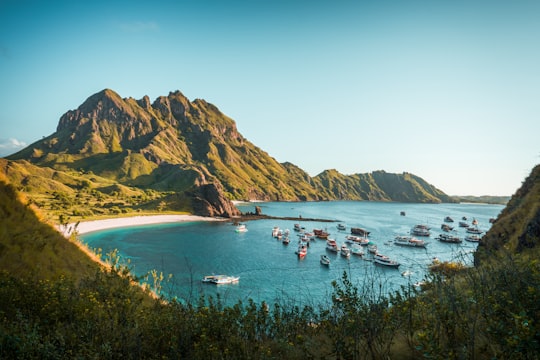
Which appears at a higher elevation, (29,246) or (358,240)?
(29,246)

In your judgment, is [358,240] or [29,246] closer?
[29,246]

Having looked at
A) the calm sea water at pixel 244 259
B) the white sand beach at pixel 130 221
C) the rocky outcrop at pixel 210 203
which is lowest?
the calm sea water at pixel 244 259

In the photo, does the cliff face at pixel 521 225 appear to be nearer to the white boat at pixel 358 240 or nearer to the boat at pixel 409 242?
the white boat at pixel 358 240

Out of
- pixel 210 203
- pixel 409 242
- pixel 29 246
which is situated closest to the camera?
pixel 29 246

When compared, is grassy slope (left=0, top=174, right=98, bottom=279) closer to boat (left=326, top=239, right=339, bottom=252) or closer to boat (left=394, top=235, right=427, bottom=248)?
boat (left=326, top=239, right=339, bottom=252)

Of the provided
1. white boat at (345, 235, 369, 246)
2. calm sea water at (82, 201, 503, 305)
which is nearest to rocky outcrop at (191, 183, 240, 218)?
calm sea water at (82, 201, 503, 305)

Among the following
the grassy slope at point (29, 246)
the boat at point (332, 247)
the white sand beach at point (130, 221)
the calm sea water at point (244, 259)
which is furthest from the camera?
the white sand beach at point (130, 221)

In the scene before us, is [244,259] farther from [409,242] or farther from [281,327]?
[281,327]

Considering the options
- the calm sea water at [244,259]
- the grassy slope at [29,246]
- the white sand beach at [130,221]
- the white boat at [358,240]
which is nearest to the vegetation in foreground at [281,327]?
the grassy slope at [29,246]

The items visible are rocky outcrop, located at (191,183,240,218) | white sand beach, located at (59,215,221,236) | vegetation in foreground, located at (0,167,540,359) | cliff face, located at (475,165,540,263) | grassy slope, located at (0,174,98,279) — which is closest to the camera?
vegetation in foreground, located at (0,167,540,359)

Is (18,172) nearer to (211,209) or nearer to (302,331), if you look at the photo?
(211,209)

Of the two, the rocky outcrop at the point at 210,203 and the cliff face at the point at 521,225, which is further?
the rocky outcrop at the point at 210,203

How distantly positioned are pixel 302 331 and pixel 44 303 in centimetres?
895

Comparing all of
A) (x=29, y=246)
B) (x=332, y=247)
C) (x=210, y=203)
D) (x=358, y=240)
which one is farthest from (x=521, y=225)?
(x=210, y=203)
